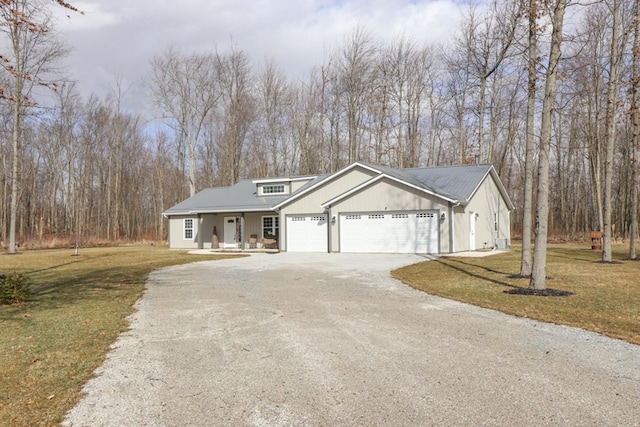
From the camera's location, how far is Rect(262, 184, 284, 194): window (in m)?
27.0

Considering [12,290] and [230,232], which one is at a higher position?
[230,232]

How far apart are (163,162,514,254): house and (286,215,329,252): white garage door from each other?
0.05 metres

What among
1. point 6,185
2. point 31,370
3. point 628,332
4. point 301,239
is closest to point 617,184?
point 301,239

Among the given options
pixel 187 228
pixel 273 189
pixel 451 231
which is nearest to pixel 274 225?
pixel 273 189

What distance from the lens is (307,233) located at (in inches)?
891

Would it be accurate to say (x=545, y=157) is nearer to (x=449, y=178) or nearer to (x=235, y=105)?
(x=449, y=178)

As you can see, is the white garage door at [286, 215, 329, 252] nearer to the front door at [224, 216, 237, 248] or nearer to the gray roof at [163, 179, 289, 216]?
the gray roof at [163, 179, 289, 216]

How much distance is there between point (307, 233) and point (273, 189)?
568cm

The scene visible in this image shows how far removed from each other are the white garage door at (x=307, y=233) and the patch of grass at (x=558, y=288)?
7878 millimetres

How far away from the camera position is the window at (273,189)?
88.6ft

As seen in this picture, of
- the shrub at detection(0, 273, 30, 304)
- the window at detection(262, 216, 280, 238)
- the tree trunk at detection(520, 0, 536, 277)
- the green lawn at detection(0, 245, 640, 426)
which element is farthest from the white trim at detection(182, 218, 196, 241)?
the tree trunk at detection(520, 0, 536, 277)

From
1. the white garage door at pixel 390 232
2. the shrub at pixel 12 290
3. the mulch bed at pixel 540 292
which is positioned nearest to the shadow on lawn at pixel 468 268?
the mulch bed at pixel 540 292

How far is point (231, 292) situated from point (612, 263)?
13245 millimetres

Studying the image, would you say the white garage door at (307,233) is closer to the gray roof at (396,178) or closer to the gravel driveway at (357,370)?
the gray roof at (396,178)
